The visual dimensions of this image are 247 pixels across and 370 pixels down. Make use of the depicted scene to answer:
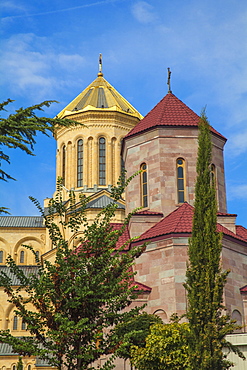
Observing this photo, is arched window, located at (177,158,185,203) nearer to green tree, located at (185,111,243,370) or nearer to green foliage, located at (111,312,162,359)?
green foliage, located at (111,312,162,359)

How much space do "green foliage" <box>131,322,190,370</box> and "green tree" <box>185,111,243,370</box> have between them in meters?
1.99

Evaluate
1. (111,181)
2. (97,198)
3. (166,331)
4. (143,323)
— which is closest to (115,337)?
(166,331)

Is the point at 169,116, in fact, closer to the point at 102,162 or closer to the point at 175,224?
the point at 175,224

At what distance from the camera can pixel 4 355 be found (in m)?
33.4

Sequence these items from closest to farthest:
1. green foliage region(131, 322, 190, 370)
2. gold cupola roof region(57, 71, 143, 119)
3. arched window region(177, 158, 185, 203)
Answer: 1. green foliage region(131, 322, 190, 370)
2. arched window region(177, 158, 185, 203)
3. gold cupola roof region(57, 71, 143, 119)

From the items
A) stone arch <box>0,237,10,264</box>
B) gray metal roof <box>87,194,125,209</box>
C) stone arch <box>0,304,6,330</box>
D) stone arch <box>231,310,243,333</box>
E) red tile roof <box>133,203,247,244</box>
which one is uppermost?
gray metal roof <box>87,194,125,209</box>

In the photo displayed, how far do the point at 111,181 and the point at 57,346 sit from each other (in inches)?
1074

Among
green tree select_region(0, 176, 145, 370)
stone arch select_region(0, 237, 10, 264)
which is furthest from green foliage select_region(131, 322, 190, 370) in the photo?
stone arch select_region(0, 237, 10, 264)

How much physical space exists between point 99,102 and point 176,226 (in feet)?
76.2

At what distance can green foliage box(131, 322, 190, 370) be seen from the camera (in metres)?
14.3

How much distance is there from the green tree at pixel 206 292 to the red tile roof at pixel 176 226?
550 centimetres

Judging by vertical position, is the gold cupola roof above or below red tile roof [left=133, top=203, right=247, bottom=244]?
above

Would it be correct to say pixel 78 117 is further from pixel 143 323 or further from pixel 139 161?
pixel 143 323

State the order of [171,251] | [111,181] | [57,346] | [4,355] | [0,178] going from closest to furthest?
[57,346]
[0,178]
[171,251]
[4,355]
[111,181]
